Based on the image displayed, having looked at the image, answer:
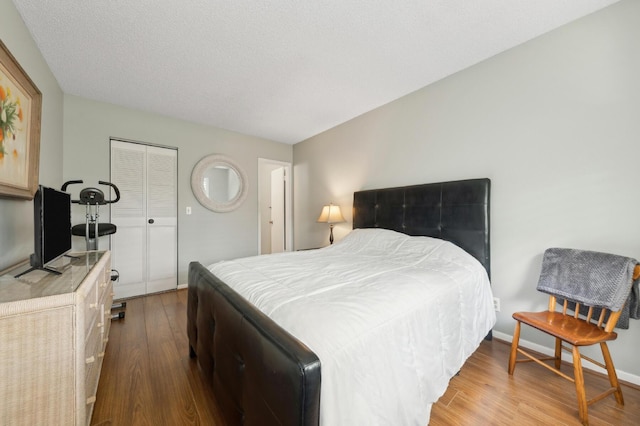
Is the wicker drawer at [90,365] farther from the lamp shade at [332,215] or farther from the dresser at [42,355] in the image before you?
the lamp shade at [332,215]

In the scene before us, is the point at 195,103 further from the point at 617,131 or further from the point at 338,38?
the point at 617,131

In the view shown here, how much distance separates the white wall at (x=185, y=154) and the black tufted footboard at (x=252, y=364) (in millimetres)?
2270

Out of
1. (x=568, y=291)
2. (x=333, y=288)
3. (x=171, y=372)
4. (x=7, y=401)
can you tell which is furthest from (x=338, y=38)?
(x=171, y=372)

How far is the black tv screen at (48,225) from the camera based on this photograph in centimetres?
118

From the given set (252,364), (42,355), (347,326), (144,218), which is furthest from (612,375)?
(144,218)

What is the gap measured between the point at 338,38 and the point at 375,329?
1961 millimetres

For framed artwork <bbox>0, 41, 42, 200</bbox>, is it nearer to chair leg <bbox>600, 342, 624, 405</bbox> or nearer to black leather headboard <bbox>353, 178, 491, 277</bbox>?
black leather headboard <bbox>353, 178, 491, 277</bbox>

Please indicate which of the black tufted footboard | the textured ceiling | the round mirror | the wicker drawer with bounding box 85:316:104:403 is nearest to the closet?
the round mirror

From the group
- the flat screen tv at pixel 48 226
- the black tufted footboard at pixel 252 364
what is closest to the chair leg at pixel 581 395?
the black tufted footboard at pixel 252 364

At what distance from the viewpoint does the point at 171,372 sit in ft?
5.31

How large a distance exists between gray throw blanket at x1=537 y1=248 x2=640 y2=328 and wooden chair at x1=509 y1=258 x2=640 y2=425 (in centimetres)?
6

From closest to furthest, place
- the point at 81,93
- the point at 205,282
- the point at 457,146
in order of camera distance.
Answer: the point at 205,282
the point at 457,146
the point at 81,93

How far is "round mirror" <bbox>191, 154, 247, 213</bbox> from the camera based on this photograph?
3.49 meters

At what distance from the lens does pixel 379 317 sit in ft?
3.32
